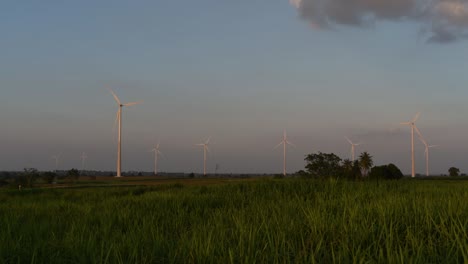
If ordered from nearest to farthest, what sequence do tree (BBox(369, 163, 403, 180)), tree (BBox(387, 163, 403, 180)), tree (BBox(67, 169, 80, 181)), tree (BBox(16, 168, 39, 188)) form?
tree (BBox(369, 163, 403, 180))
tree (BBox(387, 163, 403, 180))
tree (BBox(16, 168, 39, 188))
tree (BBox(67, 169, 80, 181))

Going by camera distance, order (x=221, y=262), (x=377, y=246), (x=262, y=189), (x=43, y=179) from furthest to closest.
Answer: (x=43, y=179)
(x=262, y=189)
(x=377, y=246)
(x=221, y=262)

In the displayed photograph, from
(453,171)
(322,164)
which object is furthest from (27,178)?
(453,171)

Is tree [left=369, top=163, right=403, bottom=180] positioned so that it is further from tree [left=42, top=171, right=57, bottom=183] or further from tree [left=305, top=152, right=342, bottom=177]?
tree [left=42, top=171, right=57, bottom=183]

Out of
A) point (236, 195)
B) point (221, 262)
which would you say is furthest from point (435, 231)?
point (236, 195)

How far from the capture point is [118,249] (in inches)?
310

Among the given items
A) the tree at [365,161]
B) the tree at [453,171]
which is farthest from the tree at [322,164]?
the tree at [453,171]

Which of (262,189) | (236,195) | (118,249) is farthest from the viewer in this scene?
(262,189)

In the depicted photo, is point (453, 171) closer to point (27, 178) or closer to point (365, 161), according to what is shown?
point (365, 161)

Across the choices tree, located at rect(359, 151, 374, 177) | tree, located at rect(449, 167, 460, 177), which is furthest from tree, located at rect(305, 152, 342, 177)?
tree, located at rect(449, 167, 460, 177)

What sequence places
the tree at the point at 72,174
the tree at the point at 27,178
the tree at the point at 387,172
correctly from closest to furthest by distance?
the tree at the point at 387,172 < the tree at the point at 27,178 < the tree at the point at 72,174

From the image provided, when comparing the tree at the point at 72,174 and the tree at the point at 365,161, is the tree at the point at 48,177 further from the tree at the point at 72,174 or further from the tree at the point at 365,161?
the tree at the point at 365,161

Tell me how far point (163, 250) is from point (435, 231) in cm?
525

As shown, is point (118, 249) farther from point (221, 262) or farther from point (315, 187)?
point (315, 187)

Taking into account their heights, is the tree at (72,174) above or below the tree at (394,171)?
below
